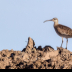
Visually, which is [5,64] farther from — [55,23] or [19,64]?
[55,23]

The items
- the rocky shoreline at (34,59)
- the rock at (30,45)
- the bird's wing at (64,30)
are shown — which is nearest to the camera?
the rocky shoreline at (34,59)

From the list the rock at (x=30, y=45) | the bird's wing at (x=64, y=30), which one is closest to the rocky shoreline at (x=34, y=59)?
the rock at (x=30, y=45)

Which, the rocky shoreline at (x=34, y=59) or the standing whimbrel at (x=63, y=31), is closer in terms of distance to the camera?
the rocky shoreline at (x=34, y=59)

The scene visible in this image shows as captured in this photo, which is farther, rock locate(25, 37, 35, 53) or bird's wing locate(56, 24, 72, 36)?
bird's wing locate(56, 24, 72, 36)

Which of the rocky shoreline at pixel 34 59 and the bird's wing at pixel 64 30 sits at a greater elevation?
the bird's wing at pixel 64 30

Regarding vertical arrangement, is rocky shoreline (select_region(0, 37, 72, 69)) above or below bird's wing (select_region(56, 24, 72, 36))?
below

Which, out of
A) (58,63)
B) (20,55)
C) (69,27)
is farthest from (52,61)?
(69,27)

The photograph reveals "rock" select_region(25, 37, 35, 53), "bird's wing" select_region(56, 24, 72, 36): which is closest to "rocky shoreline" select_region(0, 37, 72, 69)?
"rock" select_region(25, 37, 35, 53)

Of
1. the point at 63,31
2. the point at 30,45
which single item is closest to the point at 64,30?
the point at 63,31

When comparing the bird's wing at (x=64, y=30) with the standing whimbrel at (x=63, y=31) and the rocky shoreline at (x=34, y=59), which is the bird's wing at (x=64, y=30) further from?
the rocky shoreline at (x=34, y=59)

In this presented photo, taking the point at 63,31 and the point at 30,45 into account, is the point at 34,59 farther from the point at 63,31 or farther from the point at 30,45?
the point at 63,31

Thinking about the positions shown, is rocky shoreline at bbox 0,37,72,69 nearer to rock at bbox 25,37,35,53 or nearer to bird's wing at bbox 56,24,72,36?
rock at bbox 25,37,35,53

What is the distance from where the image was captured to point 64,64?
437 inches

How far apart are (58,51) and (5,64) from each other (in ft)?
12.0
